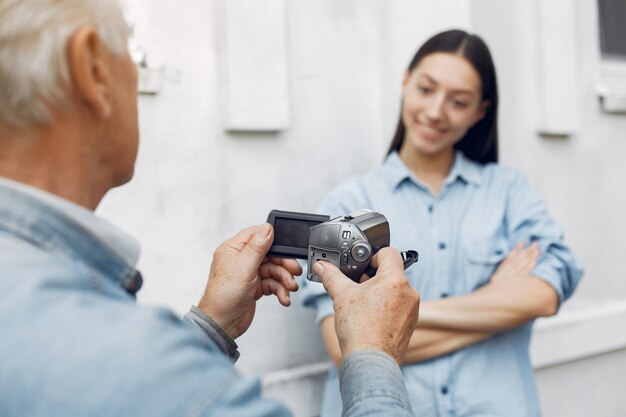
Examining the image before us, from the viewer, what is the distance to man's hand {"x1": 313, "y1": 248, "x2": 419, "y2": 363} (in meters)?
1.16

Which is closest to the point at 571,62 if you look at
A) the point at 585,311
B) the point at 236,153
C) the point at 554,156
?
the point at 554,156

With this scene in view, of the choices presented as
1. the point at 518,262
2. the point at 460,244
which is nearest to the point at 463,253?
the point at 460,244

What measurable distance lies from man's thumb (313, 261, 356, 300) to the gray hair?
0.56m

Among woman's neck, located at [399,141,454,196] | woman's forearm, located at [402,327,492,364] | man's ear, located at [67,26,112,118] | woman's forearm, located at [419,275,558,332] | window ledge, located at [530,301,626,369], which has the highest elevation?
man's ear, located at [67,26,112,118]

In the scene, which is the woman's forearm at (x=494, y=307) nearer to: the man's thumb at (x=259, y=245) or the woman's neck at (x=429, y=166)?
the woman's neck at (x=429, y=166)

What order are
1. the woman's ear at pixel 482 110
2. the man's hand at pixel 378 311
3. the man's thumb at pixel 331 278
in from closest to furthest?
the man's hand at pixel 378 311
the man's thumb at pixel 331 278
the woman's ear at pixel 482 110

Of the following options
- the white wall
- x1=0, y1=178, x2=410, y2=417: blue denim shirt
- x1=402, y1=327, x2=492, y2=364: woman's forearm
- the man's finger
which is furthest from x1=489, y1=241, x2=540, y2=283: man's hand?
x1=0, y1=178, x2=410, y2=417: blue denim shirt

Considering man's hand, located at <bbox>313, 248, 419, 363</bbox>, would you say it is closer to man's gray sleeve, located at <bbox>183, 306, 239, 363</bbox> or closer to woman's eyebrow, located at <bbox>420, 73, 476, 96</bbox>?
man's gray sleeve, located at <bbox>183, 306, 239, 363</bbox>

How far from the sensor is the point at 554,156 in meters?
3.44

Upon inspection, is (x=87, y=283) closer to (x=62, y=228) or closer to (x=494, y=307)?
(x=62, y=228)

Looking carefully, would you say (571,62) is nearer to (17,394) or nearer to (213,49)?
(213,49)

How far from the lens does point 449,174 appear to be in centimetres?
246

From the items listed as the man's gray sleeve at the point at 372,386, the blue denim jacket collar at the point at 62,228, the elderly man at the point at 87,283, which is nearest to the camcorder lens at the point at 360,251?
the elderly man at the point at 87,283

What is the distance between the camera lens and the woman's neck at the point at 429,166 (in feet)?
8.01
